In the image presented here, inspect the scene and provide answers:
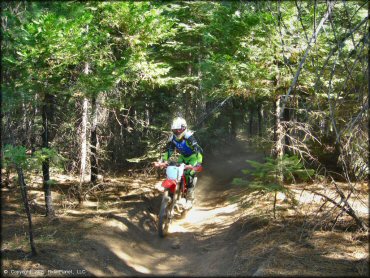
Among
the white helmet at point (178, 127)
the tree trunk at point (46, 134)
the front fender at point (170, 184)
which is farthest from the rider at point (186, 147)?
the tree trunk at point (46, 134)

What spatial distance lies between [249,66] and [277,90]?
164 cm

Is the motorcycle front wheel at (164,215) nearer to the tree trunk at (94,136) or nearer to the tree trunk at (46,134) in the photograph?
the tree trunk at (46,134)

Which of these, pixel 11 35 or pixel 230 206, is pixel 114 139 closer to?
pixel 230 206

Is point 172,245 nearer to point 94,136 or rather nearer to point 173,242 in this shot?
point 173,242

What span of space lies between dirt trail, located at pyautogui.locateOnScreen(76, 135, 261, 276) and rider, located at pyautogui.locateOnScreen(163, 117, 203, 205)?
1188mm

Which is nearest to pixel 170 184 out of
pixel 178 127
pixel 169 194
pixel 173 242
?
pixel 169 194

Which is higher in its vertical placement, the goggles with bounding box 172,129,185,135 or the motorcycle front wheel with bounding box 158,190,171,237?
the goggles with bounding box 172,129,185,135

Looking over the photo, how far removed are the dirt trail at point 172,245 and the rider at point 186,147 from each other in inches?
46.8

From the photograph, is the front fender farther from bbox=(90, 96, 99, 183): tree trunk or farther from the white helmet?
bbox=(90, 96, 99, 183): tree trunk

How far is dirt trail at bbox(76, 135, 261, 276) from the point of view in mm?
6223

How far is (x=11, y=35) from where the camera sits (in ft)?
20.1

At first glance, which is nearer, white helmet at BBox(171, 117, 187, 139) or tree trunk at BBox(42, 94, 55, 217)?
tree trunk at BBox(42, 94, 55, 217)

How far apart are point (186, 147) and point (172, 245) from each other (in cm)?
288

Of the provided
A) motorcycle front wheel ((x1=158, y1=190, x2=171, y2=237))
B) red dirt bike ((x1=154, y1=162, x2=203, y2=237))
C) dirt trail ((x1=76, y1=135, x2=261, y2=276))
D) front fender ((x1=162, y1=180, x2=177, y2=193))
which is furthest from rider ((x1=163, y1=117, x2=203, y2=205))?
motorcycle front wheel ((x1=158, y1=190, x2=171, y2=237))
